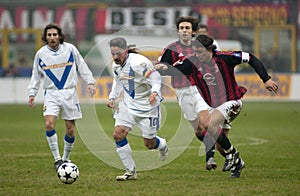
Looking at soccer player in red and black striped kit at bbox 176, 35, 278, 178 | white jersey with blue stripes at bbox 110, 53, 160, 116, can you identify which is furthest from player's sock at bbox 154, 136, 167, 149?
soccer player in red and black striped kit at bbox 176, 35, 278, 178

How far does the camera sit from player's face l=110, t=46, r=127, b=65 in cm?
1066

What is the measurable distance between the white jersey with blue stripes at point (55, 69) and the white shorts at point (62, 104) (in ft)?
0.32

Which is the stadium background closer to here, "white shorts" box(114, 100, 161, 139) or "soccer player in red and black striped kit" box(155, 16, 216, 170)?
"soccer player in red and black striped kit" box(155, 16, 216, 170)

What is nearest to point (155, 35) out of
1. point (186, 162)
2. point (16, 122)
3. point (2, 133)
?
point (16, 122)

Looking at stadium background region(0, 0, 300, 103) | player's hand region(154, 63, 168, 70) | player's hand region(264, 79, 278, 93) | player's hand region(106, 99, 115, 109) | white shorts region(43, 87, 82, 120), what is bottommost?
stadium background region(0, 0, 300, 103)

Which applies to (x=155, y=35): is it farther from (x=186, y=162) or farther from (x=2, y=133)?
(x=186, y=162)

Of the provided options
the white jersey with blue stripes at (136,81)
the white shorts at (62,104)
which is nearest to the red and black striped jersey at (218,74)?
the white jersey with blue stripes at (136,81)

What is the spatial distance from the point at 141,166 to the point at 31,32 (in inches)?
1136

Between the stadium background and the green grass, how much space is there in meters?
17.5

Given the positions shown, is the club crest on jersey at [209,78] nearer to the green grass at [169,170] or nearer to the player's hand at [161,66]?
the player's hand at [161,66]

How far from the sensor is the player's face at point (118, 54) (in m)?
10.7

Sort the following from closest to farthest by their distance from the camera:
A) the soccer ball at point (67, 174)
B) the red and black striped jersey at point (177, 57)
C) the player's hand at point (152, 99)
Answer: the soccer ball at point (67, 174)
the player's hand at point (152, 99)
the red and black striped jersey at point (177, 57)

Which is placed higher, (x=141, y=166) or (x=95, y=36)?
(x=141, y=166)

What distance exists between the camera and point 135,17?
135ft
